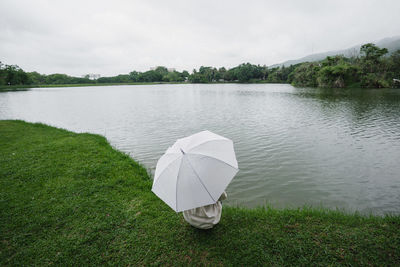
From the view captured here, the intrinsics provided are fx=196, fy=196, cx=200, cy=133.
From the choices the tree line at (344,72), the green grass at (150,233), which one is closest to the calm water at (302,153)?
the green grass at (150,233)

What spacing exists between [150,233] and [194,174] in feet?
7.07

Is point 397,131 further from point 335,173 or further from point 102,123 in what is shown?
point 102,123

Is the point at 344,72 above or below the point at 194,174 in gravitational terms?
above

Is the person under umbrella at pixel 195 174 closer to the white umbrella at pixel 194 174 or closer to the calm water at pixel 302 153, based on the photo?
the white umbrella at pixel 194 174

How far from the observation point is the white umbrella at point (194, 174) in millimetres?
3283

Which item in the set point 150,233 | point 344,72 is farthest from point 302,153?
point 344,72

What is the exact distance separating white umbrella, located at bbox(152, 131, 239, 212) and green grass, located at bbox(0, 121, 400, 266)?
1.36 meters

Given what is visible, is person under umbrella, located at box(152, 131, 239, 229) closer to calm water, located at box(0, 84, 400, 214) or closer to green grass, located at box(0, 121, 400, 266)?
green grass, located at box(0, 121, 400, 266)

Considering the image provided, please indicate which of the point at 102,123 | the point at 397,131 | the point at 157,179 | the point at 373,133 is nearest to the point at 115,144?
the point at 102,123

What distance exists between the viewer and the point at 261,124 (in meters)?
16.6

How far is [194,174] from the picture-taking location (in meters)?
3.34

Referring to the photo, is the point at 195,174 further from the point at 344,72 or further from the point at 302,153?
the point at 344,72

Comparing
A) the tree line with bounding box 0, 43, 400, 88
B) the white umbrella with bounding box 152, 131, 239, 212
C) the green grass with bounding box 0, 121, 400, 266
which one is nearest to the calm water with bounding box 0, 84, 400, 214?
the green grass with bounding box 0, 121, 400, 266

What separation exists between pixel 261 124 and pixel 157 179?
47.2 feet
